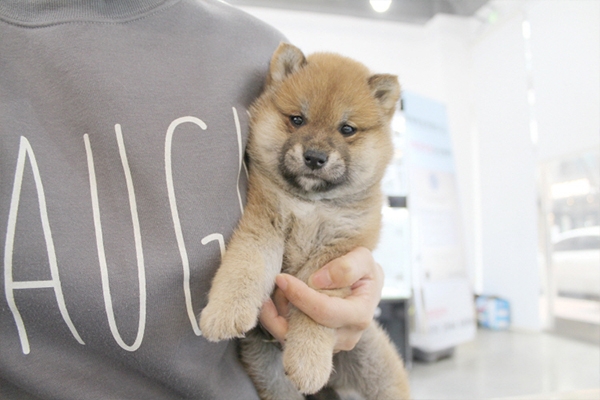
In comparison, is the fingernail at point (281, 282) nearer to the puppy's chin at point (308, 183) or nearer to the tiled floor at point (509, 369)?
the puppy's chin at point (308, 183)

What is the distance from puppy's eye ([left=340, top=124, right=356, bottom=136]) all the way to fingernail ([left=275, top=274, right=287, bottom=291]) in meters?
0.42

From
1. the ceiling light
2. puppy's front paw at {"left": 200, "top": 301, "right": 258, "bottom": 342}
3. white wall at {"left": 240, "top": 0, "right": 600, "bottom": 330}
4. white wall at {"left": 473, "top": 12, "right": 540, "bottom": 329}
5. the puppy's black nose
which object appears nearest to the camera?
puppy's front paw at {"left": 200, "top": 301, "right": 258, "bottom": 342}

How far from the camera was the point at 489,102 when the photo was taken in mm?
3590

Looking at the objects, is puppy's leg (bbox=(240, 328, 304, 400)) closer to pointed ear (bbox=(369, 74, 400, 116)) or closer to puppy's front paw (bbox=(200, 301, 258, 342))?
puppy's front paw (bbox=(200, 301, 258, 342))

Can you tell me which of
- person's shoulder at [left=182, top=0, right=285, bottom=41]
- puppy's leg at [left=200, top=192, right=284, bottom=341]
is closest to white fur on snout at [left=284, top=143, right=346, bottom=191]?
puppy's leg at [left=200, top=192, right=284, bottom=341]

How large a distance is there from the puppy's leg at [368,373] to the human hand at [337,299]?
14 cm

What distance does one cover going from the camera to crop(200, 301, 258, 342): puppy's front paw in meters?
0.74

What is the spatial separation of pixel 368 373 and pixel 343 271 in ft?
1.29

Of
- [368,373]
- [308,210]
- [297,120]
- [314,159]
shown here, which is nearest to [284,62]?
[297,120]

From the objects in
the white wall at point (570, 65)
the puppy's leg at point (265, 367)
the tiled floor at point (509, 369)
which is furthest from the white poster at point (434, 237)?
the puppy's leg at point (265, 367)

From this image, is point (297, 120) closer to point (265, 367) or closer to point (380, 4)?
point (265, 367)

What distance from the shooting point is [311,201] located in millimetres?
1022

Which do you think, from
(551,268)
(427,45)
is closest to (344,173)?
(551,268)

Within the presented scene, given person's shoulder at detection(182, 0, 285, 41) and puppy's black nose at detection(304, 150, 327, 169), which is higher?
person's shoulder at detection(182, 0, 285, 41)
